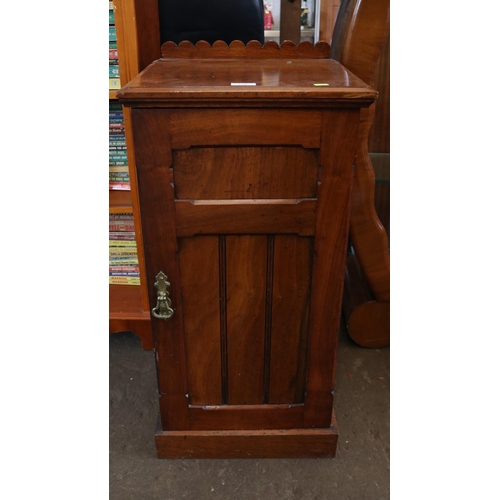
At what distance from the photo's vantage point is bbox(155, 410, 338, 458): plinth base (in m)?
1.47

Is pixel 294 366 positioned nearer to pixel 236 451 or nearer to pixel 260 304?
pixel 260 304

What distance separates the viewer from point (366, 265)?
1.80 m

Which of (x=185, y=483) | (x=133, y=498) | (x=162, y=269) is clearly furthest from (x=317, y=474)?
(x=162, y=269)

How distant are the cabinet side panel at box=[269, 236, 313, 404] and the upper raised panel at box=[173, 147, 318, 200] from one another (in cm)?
14

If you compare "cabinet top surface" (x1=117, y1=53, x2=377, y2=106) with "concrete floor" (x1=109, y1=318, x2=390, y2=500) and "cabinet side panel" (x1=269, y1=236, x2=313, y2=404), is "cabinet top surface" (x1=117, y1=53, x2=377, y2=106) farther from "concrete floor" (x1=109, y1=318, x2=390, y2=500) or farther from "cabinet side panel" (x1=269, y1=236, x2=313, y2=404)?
"concrete floor" (x1=109, y1=318, x2=390, y2=500)

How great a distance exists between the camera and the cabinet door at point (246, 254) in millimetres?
1105

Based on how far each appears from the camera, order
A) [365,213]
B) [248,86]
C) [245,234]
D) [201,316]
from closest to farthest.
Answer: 1. [248,86]
2. [245,234]
3. [201,316]
4. [365,213]

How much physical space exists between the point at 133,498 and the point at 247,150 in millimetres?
1018

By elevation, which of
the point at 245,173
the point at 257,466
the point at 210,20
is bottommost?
the point at 257,466

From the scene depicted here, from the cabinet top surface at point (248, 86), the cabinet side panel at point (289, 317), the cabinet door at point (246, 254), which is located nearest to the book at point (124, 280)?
the cabinet door at point (246, 254)

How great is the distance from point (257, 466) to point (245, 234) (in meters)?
0.74

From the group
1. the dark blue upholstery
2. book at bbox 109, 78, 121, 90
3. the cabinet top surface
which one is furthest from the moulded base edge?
the dark blue upholstery

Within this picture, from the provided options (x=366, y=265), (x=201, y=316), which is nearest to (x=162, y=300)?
(x=201, y=316)

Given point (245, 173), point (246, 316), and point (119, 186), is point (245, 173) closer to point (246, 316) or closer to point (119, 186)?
point (246, 316)
